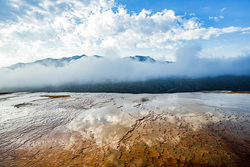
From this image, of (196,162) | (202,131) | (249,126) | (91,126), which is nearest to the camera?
(196,162)

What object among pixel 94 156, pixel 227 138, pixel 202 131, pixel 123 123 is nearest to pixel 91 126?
pixel 123 123

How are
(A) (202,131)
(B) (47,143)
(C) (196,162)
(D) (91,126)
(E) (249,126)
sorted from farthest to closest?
(D) (91,126), (E) (249,126), (A) (202,131), (B) (47,143), (C) (196,162)

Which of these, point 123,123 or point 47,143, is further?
point 123,123

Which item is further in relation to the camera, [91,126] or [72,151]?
[91,126]

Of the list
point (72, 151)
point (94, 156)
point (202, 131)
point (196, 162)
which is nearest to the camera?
point (196, 162)

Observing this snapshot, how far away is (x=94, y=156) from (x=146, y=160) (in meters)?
3.12

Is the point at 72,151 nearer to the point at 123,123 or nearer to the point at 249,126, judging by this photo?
the point at 123,123

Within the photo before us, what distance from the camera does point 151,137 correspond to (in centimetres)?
898

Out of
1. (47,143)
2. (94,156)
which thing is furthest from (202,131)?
(47,143)

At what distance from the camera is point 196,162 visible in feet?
20.6

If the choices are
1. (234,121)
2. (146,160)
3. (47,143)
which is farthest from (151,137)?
(234,121)

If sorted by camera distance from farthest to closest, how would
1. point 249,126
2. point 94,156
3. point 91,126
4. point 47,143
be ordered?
1. point 91,126
2. point 249,126
3. point 47,143
4. point 94,156

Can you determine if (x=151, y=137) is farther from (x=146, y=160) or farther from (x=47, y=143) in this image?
(x=47, y=143)

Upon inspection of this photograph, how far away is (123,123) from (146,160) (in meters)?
5.61
